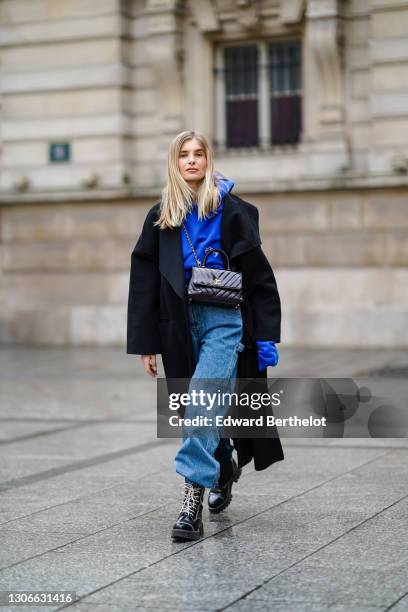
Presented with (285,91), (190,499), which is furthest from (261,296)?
(285,91)

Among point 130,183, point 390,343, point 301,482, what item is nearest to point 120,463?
point 301,482

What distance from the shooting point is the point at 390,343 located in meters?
16.9

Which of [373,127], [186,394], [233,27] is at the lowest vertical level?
[186,394]

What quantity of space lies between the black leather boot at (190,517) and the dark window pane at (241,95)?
12.6m

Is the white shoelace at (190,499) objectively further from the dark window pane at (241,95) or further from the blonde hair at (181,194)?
the dark window pane at (241,95)

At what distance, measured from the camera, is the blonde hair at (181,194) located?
20.6ft

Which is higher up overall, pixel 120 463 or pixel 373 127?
pixel 373 127

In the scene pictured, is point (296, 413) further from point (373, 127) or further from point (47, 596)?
point (373, 127)

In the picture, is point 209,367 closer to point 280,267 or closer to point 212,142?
point 280,267

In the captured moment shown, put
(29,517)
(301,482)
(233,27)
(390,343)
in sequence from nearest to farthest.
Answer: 1. (29,517)
2. (301,482)
3. (390,343)
4. (233,27)

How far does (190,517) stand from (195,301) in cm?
104

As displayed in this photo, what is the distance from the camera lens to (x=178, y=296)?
20.4 ft

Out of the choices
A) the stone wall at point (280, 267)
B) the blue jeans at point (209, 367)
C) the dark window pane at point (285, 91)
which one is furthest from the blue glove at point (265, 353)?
the dark window pane at point (285, 91)

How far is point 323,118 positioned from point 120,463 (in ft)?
32.1
